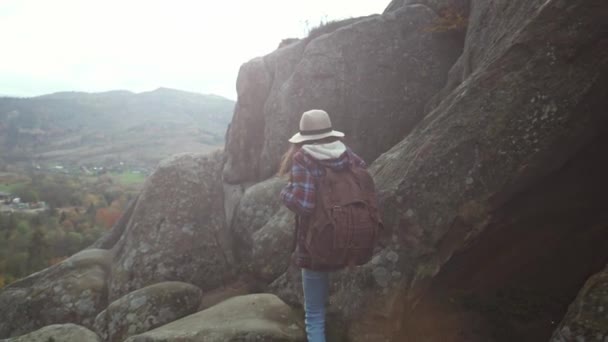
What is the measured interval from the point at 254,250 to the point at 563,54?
8.89 meters

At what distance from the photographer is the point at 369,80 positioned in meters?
16.0

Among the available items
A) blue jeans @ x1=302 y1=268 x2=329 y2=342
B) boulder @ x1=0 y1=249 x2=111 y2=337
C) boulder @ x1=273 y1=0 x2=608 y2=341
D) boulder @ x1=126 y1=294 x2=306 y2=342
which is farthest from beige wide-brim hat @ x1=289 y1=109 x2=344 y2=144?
boulder @ x1=0 y1=249 x2=111 y2=337

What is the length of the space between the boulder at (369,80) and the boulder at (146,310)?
7.02 m

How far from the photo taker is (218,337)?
821 cm

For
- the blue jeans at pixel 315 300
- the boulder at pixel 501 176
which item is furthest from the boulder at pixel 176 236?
the blue jeans at pixel 315 300

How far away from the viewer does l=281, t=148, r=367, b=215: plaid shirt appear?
6.19 metres

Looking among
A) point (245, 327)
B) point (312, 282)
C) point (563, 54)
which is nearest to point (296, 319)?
point (245, 327)

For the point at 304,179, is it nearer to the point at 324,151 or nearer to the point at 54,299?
the point at 324,151

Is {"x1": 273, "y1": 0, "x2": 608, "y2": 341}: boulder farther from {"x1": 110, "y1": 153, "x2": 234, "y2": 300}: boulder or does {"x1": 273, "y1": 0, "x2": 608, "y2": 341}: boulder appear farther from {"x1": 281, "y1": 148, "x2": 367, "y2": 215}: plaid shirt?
{"x1": 110, "y1": 153, "x2": 234, "y2": 300}: boulder

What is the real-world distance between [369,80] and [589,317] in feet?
38.8

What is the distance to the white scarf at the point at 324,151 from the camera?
639 centimetres

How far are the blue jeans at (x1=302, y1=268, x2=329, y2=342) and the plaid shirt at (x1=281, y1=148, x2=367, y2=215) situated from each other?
104 cm

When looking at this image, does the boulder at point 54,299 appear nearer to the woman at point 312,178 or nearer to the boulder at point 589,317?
the woman at point 312,178

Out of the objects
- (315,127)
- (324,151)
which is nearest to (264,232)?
(315,127)
